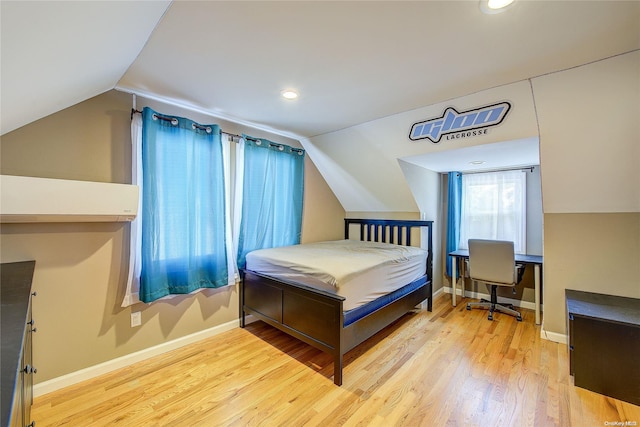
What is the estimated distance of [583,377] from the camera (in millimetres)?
1985

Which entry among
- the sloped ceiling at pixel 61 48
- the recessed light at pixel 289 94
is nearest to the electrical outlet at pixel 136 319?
the sloped ceiling at pixel 61 48

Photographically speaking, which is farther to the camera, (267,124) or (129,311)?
(267,124)

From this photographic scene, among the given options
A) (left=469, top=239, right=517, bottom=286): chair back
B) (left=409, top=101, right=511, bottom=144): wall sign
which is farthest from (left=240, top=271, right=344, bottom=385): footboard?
(left=469, top=239, right=517, bottom=286): chair back

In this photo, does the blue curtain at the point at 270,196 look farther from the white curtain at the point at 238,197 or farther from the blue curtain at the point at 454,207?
the blue curtain at the point at 454,207

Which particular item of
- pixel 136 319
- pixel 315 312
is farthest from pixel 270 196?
pixel 136 319

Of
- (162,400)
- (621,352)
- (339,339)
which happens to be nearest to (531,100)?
(621,352)

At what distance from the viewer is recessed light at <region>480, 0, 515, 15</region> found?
1.25 metres

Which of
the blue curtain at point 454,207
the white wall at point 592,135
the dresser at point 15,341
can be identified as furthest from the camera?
the blue curtain at point 454,207

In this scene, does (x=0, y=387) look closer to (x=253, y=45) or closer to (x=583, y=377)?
(x=253, y=45)

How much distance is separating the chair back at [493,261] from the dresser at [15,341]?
3.77 metres

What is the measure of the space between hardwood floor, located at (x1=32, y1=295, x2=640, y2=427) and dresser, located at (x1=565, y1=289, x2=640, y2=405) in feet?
0.30

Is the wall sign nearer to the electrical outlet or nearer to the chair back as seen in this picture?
the chair back

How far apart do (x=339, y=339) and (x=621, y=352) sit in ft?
6.52

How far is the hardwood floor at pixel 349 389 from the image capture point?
1.71 metres
